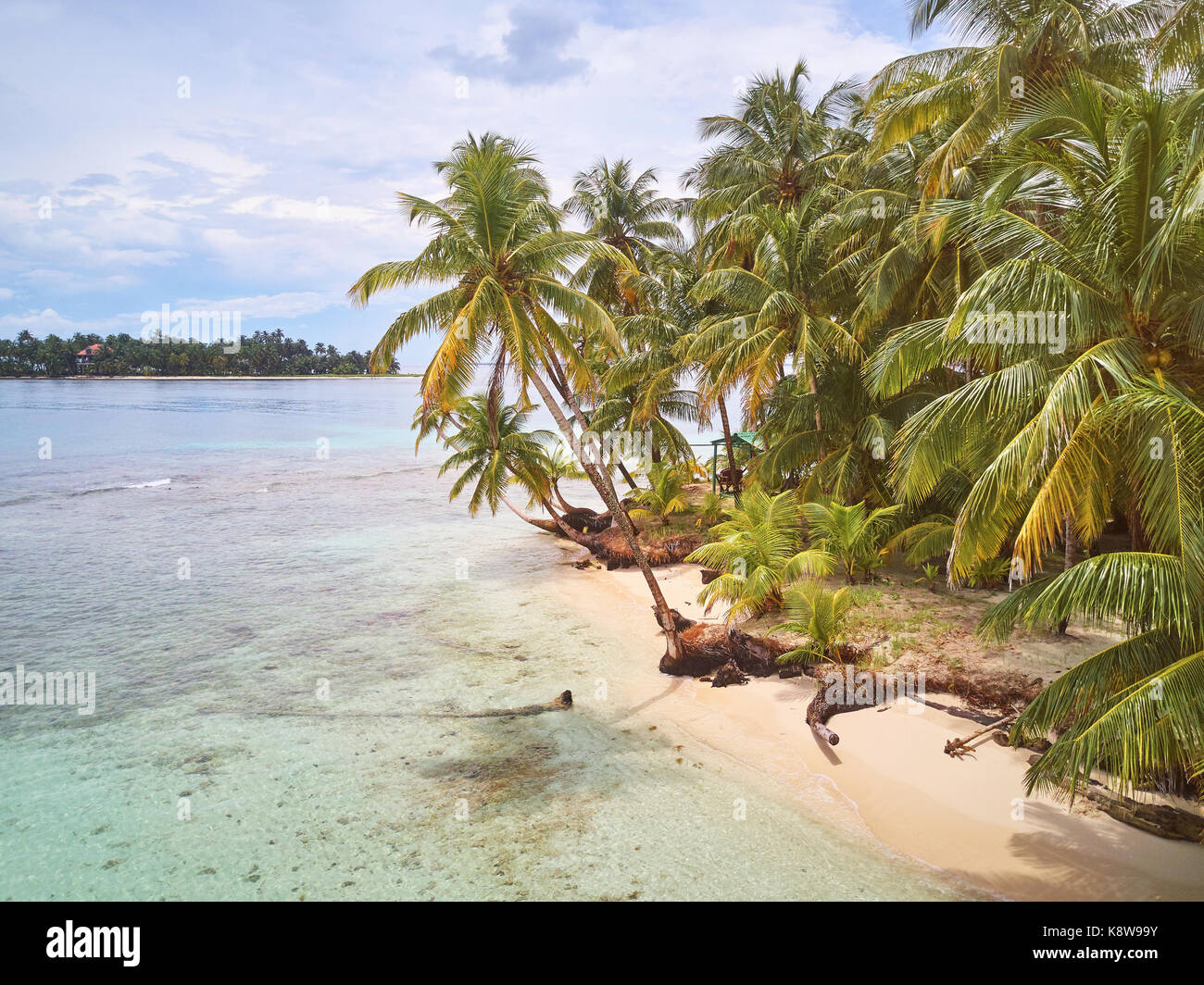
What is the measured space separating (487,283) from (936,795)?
30.6 ft

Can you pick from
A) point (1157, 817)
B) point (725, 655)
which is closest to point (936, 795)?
point (1157, 817)

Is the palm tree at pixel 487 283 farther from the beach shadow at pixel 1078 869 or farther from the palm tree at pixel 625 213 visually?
the palm tree at pixel 625 213

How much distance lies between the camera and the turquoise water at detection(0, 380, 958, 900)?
7.28 metres

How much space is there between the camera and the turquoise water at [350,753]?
7.28 meters

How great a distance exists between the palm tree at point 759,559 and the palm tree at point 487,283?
178cm

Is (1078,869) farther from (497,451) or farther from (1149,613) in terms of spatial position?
(497,451)

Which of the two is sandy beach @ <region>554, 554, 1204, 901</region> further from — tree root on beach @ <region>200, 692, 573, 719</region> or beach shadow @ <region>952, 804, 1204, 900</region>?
tree root on beach @ <region>200, 692, 573, 719</region>

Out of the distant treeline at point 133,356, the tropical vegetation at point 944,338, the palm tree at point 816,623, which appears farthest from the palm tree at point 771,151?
the distant treeline at point 133,356

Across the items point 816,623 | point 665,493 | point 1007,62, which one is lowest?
point 816,623

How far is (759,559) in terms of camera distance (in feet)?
44.6

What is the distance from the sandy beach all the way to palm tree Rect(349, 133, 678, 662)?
2065 millimetres

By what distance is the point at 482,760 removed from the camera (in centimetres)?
964

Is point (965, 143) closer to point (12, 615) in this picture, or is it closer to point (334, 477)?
point (12, 615)

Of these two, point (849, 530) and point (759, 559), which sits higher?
point (849, 530)
